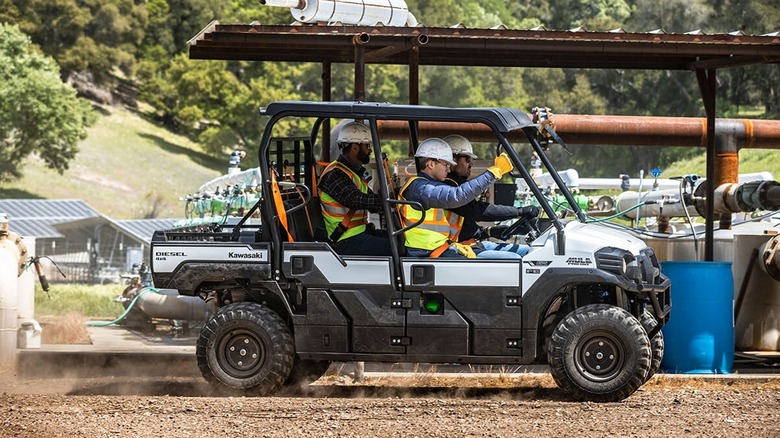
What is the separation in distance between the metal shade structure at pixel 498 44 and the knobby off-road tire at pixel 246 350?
9.83ft

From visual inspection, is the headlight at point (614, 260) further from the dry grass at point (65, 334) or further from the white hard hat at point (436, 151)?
the dry grass at point (65, 334)

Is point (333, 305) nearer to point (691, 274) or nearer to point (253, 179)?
point (691, 274)

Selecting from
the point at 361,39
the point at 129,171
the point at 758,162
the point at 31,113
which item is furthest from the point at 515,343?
the point at 129,171

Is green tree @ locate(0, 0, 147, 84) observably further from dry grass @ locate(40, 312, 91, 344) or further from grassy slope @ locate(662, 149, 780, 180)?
dry grass @ locate(40, 312, 91, 344)

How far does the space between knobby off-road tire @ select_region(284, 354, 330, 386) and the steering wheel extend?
1.96 meters

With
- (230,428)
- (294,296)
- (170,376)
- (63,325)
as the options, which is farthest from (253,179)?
(230,428)

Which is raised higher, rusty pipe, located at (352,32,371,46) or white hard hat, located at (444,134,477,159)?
rusty pipe, located at (352,32,371,46)

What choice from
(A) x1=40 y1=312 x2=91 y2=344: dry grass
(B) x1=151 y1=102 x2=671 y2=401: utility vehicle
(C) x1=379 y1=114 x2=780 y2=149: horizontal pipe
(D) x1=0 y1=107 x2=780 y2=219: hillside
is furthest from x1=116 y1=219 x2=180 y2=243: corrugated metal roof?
(B) x1=151 y1=102 x2=671 y2=401: utility vehicle

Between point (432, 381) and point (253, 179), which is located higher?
point (253, 179)

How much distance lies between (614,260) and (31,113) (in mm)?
71285

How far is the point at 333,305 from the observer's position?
1145 cm

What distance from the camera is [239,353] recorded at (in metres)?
11.6

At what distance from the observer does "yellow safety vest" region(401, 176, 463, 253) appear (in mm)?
11414

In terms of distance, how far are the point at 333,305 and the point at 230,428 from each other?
2118 millimetres
